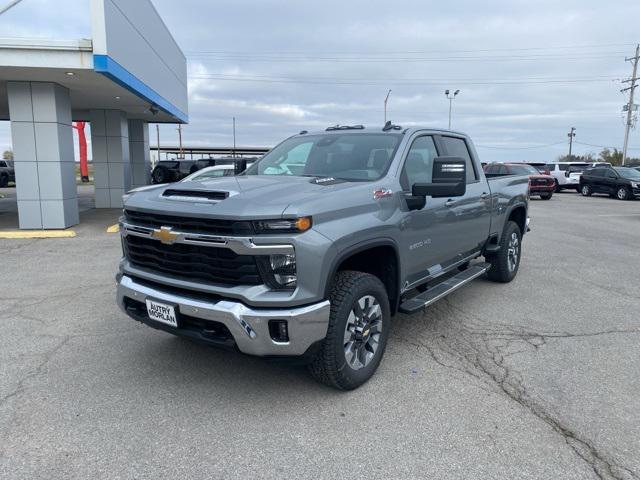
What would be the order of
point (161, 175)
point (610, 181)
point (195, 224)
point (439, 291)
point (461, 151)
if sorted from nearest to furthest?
point (195, 224) < point (439, 291) < point (461, 151) < point (610, 181) < point (161, 175)

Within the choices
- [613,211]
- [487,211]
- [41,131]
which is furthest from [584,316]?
[613,211]

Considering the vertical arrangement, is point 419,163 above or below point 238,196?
above

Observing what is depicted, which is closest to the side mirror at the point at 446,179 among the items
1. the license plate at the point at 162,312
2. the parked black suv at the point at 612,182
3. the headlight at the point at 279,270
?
the headlight at the point at 279,270

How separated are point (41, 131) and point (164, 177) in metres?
15.1

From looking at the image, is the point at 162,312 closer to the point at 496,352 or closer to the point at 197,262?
the point at 197,262

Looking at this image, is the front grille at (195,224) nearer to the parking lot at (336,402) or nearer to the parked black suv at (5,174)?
the parking lot at (336,402)

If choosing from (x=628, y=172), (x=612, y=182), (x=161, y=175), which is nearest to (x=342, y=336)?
(x=161, y=175)

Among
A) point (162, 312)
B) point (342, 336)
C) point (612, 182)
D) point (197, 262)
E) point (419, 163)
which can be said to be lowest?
point (342, 336)

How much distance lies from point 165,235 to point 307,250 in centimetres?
105

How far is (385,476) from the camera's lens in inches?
106

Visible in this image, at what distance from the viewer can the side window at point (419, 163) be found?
430 cm

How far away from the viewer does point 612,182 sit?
2472 cm

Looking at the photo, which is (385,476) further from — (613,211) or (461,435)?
(613,211)

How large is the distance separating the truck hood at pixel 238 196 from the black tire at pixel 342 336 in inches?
25.4
